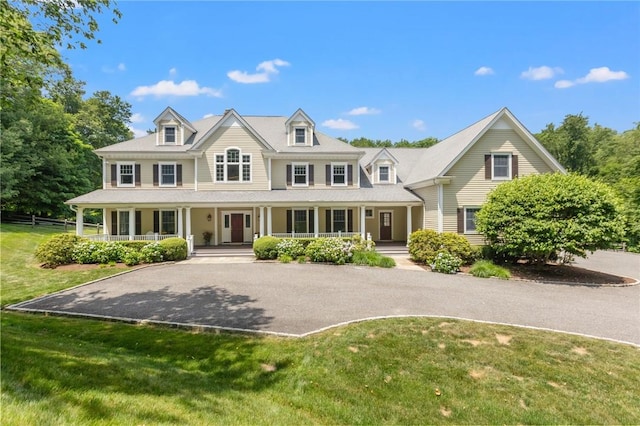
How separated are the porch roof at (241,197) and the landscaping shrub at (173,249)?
9.62 feet

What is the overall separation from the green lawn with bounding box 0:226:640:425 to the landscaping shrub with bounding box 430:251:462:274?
654 cm

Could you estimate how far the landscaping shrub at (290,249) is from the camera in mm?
16062

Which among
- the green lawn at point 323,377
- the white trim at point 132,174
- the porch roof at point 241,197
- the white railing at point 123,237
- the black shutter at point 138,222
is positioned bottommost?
the green lawn at point 323,377

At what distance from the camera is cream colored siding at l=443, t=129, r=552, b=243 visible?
1820 cm

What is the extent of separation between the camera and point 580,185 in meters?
12.6

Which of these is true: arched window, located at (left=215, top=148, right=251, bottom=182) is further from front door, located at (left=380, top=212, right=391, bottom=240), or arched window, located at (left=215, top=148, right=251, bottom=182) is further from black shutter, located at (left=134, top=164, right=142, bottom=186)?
front door, located at (left=380, top=212, right=391, bottom=240)

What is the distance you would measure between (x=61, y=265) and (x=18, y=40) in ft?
38.5

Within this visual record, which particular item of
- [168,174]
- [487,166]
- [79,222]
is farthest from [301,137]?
[79,222]

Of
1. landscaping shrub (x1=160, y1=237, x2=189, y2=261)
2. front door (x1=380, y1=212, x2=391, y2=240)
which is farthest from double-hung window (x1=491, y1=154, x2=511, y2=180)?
landscaping shrub (x1=160, y1=237, x2=189, y2=261)

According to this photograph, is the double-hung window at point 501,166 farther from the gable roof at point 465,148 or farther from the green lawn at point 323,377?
the green lawn at point 323,377

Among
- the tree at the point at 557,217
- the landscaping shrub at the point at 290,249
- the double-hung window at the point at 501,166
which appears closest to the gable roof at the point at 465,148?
the double-hung window at the point at 501,166

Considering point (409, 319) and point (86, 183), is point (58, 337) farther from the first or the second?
point (86, 183)

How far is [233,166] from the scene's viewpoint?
20.0m

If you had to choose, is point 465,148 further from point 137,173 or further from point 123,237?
point 123,237
